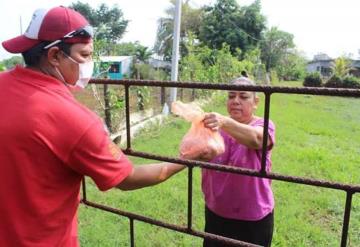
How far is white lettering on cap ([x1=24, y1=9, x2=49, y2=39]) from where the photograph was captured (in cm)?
127

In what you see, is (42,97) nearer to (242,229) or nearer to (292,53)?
(242,229)

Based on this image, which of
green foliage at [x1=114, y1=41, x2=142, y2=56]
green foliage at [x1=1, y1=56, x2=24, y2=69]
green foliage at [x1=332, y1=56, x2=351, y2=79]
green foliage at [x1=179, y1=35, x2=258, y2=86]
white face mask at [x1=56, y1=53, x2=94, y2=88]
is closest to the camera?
white face mask at [x1=56, y1=53, x2=94, y2=88]

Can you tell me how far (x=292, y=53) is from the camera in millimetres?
48906

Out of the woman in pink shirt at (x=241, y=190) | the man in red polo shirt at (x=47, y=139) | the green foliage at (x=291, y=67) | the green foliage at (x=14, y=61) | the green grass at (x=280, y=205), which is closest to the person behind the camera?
the man in red polo shirt at (x=47, y=139)

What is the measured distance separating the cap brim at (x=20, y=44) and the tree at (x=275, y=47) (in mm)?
41367

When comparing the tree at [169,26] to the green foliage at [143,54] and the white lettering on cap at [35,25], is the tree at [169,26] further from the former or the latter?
the white lettering on cap at [35,25]

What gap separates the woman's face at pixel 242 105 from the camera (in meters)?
1.99

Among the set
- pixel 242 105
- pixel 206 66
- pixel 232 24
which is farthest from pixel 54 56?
pixel 232 24

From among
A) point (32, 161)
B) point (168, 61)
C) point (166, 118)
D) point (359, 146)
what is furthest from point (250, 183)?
point (168, 61)

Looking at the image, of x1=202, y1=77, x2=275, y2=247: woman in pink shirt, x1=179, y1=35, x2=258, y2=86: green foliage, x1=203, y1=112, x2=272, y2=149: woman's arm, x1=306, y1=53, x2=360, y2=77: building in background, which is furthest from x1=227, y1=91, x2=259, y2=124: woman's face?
x1=306, y1=53, x2=360, y2=77: building in background

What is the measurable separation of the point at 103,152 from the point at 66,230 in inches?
12.7

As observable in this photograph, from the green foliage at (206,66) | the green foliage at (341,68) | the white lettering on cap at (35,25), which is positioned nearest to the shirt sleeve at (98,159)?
the white lettering on cap at (35,25)

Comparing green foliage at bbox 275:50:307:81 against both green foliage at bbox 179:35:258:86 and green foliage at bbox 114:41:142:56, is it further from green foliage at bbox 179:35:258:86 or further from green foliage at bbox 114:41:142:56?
green foliage at bbox 179:35:258:86

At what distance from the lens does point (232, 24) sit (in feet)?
105
